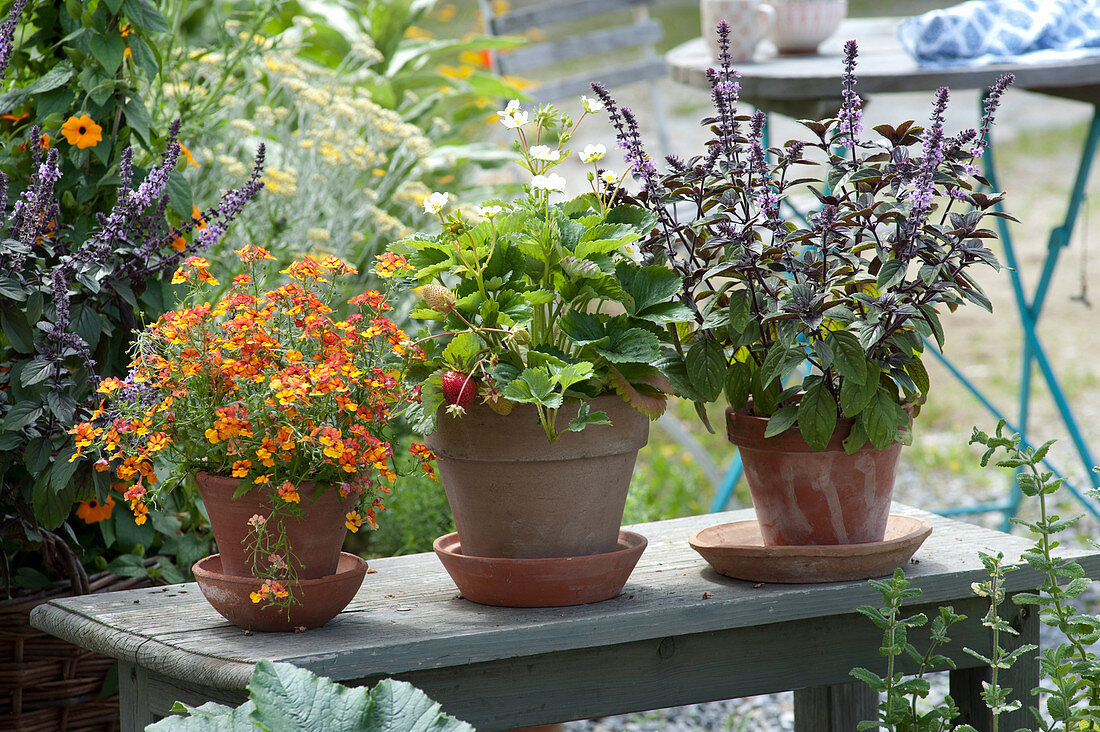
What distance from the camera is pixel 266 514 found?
3.96ft

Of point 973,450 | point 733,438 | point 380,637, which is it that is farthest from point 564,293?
point 973,450

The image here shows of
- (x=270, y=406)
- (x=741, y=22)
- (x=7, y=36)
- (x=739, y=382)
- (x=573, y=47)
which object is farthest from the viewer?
(x=573, y=47)

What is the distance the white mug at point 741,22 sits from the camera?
8.20ft

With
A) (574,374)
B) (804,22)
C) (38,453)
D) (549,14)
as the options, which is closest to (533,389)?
(574,374)

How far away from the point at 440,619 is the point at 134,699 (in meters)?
0.37

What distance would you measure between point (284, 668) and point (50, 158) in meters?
0.80

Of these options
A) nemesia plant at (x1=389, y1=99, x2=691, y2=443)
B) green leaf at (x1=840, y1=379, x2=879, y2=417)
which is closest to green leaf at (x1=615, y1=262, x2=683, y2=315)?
nemesia plant at (x1=389, y1=99, x2=691, y2=443)

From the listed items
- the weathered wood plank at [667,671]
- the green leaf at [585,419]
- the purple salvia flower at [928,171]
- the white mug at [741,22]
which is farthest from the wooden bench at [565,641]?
the white mug at [741,22]

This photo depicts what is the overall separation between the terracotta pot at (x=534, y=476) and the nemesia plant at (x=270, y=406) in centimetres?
10

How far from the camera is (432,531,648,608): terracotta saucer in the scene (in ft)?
4.22

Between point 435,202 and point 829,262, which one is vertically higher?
point 435,202

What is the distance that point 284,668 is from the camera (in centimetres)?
104

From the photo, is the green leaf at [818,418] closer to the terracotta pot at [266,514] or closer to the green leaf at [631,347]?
the green leaf at [631,347]

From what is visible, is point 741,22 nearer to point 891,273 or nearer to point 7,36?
point 891,273
